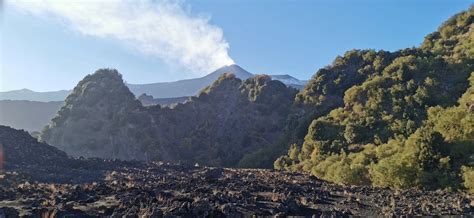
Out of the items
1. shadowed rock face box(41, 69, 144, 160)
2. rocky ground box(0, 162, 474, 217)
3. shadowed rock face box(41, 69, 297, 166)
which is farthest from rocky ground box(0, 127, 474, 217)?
shadowed rock face box(41, 69, 144, 160)

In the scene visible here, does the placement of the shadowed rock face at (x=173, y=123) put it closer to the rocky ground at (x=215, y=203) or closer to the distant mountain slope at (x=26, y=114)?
the rocky ground at (x=215, y=203)

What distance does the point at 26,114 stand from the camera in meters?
135

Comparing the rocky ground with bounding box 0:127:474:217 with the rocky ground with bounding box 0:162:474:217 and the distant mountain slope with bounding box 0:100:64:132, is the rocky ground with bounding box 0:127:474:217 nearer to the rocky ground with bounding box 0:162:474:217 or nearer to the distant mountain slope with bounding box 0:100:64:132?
the rocky ground with bounding box 0:162:474:217

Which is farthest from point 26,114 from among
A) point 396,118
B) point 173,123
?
point 396,118

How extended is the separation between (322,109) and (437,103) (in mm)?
19359

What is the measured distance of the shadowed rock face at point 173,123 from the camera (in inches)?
2913

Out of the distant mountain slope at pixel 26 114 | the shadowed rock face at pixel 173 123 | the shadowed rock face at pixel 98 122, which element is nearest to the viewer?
the shadowed rock face at pixel 173 123

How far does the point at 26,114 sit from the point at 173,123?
75351 mm

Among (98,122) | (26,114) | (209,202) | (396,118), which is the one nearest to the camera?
(209,202)

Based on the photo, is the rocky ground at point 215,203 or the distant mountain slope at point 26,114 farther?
the distant mountain slope at point 26,114

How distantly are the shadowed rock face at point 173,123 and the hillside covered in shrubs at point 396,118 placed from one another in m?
8.88

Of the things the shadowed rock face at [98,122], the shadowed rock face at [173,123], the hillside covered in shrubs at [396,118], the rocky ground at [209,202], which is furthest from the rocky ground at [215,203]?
the shadowed rock face at [98,122]

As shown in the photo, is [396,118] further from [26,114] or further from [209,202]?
[26,114]

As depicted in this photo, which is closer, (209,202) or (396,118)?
(209,202)
